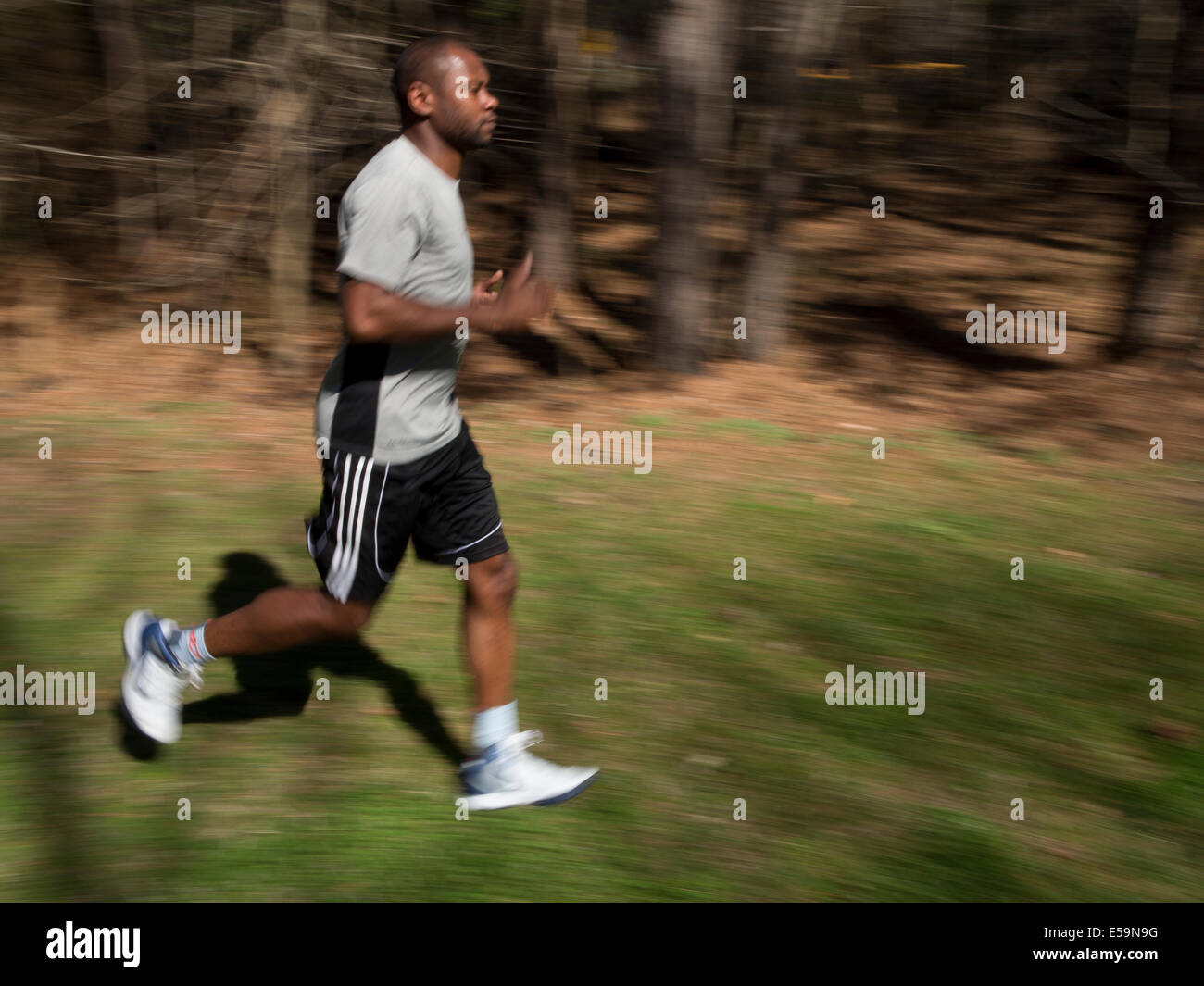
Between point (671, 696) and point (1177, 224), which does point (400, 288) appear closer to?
point (671, 696)

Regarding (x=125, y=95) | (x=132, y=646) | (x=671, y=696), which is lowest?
(x=671, y=696)

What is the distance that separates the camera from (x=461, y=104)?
11.7ft

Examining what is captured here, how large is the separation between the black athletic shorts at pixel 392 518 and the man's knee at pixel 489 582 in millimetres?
31

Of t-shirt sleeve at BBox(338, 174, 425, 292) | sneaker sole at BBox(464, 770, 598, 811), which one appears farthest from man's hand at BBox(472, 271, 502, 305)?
sneaker sole at BBox(464, 770, 598, 811)

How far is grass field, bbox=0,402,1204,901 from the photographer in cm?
363

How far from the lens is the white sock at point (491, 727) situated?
384 cm

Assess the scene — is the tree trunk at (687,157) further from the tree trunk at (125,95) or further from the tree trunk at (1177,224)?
the tree trunk at (125,95)

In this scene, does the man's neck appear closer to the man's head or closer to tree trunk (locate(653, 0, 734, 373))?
the man's head

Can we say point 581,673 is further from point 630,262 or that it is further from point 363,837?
point 630,262

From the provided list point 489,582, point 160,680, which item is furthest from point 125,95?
point 489,582

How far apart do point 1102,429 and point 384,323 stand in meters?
6.08

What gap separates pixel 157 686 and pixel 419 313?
145cm

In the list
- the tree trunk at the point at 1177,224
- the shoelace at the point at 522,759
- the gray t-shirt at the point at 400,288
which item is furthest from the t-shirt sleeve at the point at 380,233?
the tree trunk at the point at 1177,224

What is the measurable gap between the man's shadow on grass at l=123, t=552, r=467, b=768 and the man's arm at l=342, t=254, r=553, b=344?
1.49 metres
